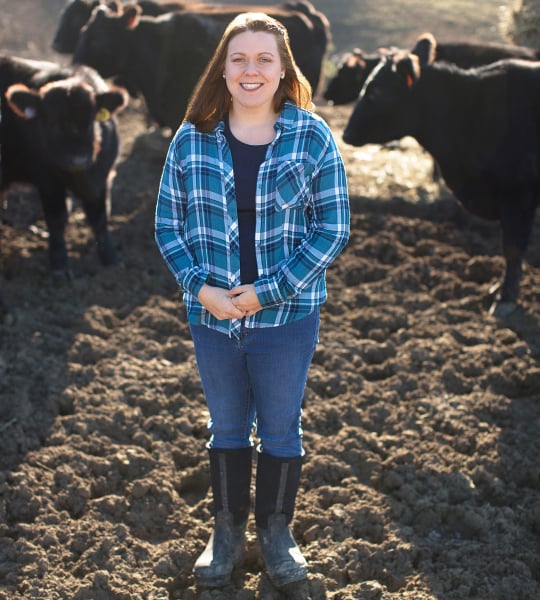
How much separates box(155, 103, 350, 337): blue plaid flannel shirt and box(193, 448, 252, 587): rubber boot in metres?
0.62

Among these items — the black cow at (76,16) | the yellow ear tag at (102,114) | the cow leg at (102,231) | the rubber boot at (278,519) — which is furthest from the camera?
the black cow at (76,16)

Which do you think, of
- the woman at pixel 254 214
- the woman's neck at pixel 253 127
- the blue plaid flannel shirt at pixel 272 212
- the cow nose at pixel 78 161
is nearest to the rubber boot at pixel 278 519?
the woman at pixel 254 214

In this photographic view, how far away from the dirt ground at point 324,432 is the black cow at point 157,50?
225 centimetres

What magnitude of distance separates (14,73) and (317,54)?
4626mm

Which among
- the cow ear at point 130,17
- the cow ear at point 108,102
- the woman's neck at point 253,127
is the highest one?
the woman's neck at point 253,127

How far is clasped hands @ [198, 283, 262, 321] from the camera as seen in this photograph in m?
2.68

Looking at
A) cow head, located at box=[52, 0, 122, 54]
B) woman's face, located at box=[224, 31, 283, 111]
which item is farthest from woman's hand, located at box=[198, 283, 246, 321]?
cow head, located at box=[52, 0, 122, 54]

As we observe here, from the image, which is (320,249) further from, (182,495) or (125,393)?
(125,393)

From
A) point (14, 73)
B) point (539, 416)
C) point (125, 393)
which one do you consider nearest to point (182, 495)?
point (125, 393)

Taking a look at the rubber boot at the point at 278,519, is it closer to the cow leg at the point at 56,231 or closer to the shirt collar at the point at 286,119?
the shirt collar at the point at 286,119

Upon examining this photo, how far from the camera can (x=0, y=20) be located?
16.9 m

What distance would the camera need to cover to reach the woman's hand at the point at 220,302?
8.82ft

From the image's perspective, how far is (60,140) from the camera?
5711 millimetres

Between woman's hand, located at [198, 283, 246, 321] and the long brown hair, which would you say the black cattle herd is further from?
woman's hand, located at [198, 283, 246, 321]
